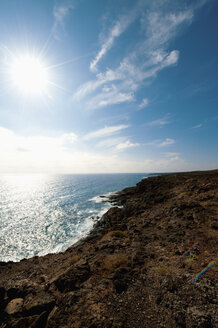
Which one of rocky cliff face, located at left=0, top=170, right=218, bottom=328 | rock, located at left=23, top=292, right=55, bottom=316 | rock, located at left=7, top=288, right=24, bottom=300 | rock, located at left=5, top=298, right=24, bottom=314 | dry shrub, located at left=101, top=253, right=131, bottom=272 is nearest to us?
rocky cliff face, located at left=0, top=170, right=218, bottom=328

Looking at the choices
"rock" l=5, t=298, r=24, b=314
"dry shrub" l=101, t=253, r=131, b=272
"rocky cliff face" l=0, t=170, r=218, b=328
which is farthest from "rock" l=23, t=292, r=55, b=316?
"dry shrub" l=101, t=253, r=131, b=272

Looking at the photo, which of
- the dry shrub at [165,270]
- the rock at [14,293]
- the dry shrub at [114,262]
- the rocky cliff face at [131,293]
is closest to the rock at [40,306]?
the rocky cliff face at [131,293]

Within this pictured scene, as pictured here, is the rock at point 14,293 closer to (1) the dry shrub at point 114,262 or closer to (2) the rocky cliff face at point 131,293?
(2) the rocky cliff face at point 131,293

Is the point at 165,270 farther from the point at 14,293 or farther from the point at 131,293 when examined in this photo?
the point at 14,293

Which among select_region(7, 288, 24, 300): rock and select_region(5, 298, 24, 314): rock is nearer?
select_region(5, 298, 24, 314): rock

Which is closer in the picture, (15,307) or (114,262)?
(15,307)

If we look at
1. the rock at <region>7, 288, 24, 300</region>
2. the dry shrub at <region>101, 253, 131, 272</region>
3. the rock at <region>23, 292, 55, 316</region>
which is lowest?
the rock at <region>7, 288, 24, 300</region>

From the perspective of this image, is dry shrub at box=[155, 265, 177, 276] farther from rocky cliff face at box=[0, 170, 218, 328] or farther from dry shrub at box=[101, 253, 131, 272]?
dry shrub at box=[101, 253, 131, 272]

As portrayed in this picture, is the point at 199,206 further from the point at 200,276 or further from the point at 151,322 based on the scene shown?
the point at 151,322

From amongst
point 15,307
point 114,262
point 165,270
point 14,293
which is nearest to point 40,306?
point 15,307

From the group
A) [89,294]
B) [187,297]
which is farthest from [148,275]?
[89,294]

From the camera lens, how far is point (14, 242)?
25281 mm

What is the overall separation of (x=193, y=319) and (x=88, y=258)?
7.47 m

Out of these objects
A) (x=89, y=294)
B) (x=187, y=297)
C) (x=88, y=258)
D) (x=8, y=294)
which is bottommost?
(x=8, y=294)
